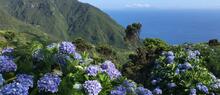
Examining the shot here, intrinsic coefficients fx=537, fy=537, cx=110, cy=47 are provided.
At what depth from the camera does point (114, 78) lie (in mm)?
7145

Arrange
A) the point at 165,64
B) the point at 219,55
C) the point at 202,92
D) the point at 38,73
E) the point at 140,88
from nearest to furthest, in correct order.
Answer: the point at 38,73 < the point at 140,88 < the point at 202,92 < the point at 165,64 < the point at 219,55

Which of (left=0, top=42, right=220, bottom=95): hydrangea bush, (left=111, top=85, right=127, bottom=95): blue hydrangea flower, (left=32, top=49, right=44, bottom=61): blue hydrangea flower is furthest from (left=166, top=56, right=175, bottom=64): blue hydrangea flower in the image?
(left=32, top=49, right=44, bottom=61): blue hydrangea flower

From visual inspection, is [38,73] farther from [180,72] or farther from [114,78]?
[180,72]

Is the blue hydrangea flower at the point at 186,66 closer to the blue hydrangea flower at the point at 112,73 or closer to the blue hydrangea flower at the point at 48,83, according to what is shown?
the blue hydrangea flower at the point at 112,73

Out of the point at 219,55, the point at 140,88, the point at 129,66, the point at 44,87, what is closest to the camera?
the point at 44,87

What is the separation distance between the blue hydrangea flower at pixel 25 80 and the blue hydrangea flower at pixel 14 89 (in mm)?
126

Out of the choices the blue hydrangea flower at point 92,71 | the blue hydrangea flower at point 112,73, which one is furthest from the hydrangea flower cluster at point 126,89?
the blue hydrangea flower at point 92,71

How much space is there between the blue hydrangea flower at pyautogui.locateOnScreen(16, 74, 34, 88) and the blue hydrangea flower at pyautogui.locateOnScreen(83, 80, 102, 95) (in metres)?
0.64

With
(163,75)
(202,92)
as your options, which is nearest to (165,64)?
(163,75)

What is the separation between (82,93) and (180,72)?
7736 millimetres

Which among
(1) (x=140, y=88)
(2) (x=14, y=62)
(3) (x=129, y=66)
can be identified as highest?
(2) (x=14, y=62)

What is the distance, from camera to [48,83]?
632 cm

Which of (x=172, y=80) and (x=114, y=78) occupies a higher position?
(x=114, y=78)

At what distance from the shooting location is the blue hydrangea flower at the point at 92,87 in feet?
21.0
